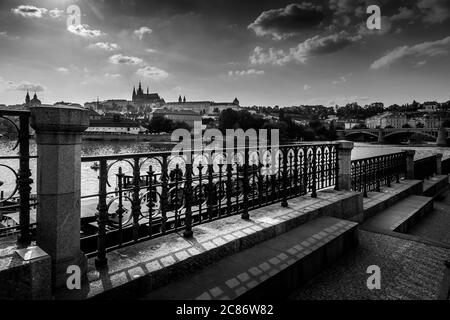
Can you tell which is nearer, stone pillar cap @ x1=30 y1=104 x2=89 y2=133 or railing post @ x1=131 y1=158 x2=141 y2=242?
stone pillar cap @ x1=30 y1=104 x2=89 y2=133

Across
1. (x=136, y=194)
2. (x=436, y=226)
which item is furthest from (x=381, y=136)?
(x=136, y=194)

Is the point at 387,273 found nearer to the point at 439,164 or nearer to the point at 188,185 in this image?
the point at 188,185

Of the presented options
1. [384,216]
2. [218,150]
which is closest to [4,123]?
[218,150]

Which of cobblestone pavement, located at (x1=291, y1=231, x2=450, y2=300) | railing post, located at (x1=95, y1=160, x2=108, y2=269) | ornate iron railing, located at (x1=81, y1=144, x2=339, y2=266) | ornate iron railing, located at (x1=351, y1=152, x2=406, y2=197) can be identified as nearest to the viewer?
railing post, located at (x1=95, y1=160, x2=108, y2=269)

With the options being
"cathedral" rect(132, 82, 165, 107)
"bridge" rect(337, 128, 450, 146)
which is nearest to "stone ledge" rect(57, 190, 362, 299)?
"bridge" rect(337, 128, 450, 146)

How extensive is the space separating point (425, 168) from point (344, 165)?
25.5 feet

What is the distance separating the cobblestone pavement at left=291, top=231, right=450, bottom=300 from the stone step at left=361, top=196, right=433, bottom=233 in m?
0.93

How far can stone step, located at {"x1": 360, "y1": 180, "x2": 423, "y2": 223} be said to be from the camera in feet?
21.7

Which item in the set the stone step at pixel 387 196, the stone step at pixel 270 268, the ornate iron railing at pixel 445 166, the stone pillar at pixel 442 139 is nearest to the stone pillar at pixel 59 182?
the stone step at pixel 270 268

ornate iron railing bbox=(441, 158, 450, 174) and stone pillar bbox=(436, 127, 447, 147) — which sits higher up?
stone pillar bbox=(436, 127, 447, 147)

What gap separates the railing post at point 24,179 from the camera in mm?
2416

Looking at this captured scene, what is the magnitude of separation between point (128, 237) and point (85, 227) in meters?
1.12

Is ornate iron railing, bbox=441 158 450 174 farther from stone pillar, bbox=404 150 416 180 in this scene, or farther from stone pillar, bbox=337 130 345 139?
stone pillar, bbox=337 130 345 139

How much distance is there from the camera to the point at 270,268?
3.17 m
